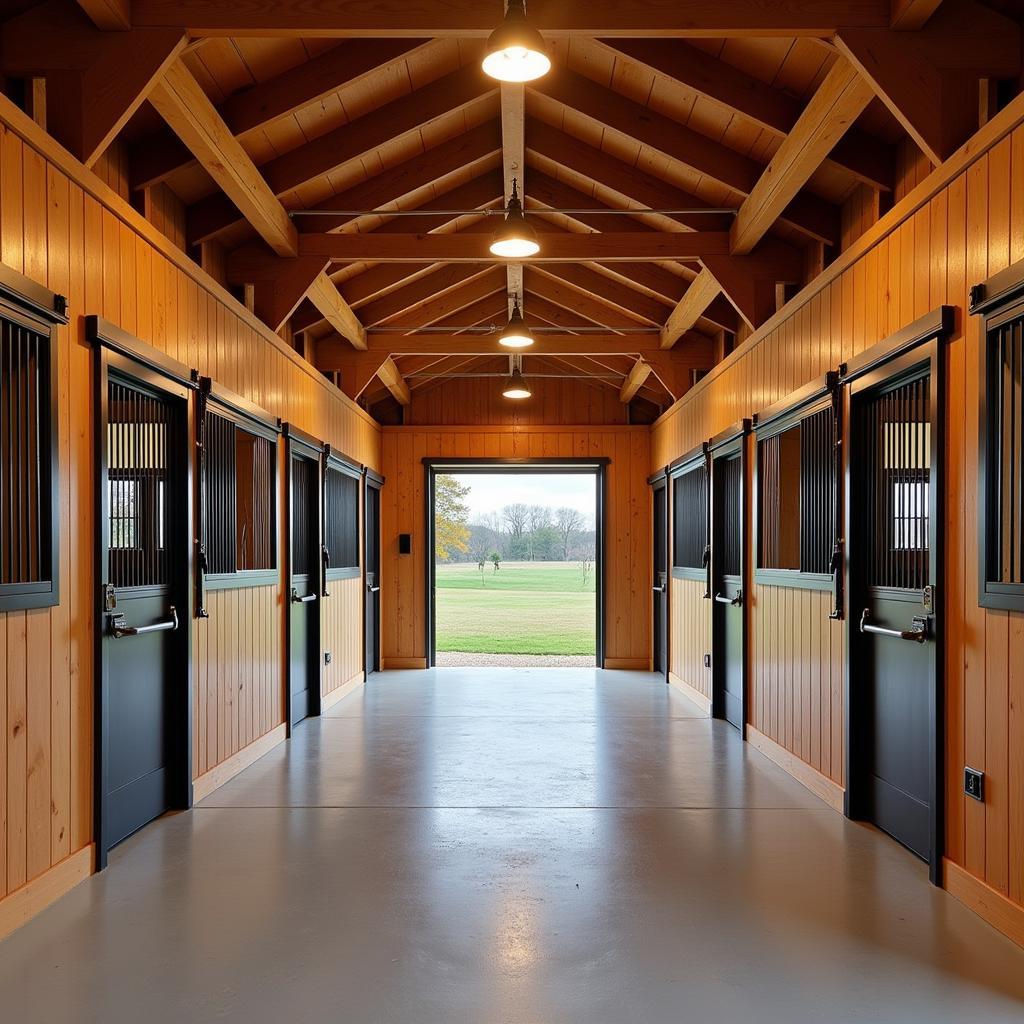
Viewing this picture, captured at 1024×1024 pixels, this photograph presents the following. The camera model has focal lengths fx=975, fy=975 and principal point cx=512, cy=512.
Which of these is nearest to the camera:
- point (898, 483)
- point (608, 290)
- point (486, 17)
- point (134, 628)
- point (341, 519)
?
point (486, 17)

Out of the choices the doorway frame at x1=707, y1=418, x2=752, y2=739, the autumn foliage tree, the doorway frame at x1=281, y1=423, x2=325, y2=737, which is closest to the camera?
the doorway frame at x1=707, y1=418, x2=752, y2=739

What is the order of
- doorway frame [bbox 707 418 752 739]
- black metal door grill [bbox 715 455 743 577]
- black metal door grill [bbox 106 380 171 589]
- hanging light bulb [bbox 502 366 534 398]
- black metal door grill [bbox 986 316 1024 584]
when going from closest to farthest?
black metal door grill [bbox 986 316 1024 584]
black metal door grill [bbox 106 380 171 589]
doorway frame [bbox 707 418 752 739]
black metal door grill [bbox 715 455 743 577]
hanging light bulb [bbox 502 366 534 398]

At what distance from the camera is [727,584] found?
6.73 metres

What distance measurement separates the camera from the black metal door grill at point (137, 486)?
151 inches

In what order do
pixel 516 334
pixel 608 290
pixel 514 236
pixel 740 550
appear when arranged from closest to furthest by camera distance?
pixel 514 236, pixel 740 550, pixel 516 334, pixel 608 290

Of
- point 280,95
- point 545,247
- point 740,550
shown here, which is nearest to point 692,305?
point 545,247

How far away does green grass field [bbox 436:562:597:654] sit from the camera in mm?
14130

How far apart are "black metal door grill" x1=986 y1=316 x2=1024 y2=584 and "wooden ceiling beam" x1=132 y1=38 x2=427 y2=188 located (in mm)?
2774

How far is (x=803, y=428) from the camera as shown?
198 inches

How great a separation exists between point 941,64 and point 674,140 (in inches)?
66.0

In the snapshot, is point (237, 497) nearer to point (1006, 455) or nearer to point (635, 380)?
point (1006, 455)

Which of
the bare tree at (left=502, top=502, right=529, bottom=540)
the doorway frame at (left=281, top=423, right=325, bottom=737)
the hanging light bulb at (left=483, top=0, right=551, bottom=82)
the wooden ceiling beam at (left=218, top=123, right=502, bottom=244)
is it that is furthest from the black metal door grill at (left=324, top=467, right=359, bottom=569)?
the bare tree at (left=502, top=502, right=529, bottom=540)

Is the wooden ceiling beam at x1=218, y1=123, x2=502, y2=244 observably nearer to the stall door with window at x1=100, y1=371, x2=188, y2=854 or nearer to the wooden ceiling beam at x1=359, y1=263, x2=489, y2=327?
the stall door with window at x1=100, y1=371, x2=188, y2=854

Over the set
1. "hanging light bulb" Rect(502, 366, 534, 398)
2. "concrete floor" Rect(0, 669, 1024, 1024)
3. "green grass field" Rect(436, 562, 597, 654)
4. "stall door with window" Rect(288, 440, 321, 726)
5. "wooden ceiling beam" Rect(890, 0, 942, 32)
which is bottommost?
"green grass field" Rect(436, 562, 597, 654)
